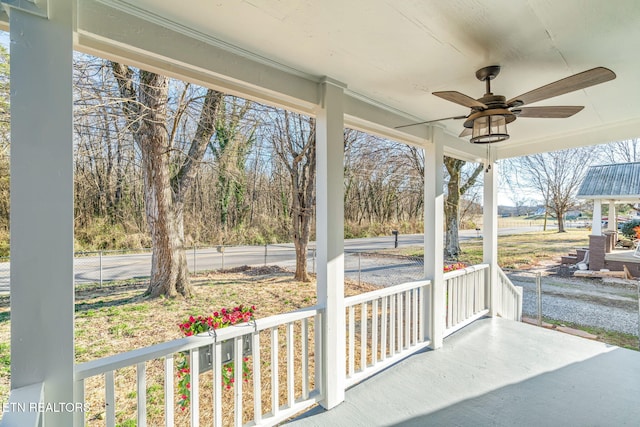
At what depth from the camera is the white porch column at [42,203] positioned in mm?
1062

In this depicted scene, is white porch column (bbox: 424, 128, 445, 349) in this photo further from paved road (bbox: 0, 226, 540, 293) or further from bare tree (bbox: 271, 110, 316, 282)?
paved road (bbox: 0, 226, 540, 293)

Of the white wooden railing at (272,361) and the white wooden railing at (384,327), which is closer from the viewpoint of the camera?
the white wooden railing at (272,361)

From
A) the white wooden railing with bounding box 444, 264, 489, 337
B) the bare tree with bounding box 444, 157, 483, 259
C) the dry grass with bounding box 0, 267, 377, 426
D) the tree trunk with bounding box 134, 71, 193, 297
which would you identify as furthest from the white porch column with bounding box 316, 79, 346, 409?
the bare tree with bounding box 444, 157, 483, 259

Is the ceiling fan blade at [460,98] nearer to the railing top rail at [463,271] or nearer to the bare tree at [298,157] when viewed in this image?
the railing top rail at [463,271]

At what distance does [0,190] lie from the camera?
2.09 meters

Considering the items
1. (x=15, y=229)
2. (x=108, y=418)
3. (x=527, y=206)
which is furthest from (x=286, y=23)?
(x=527, y=206)

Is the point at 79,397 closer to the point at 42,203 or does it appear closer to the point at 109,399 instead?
the point at 109,399

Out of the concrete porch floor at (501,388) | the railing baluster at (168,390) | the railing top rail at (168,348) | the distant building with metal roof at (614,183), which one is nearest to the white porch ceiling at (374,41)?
the railing top rail at (168,348)

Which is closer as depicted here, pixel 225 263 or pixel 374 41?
pixel 374 41

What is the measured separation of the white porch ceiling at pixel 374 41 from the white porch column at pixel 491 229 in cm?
180

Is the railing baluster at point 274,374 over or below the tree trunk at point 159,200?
below

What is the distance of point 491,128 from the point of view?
201 centimetres

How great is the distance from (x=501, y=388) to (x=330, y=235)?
195 cm

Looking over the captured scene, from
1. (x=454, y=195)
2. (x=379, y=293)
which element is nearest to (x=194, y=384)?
(x=379, y=293)
